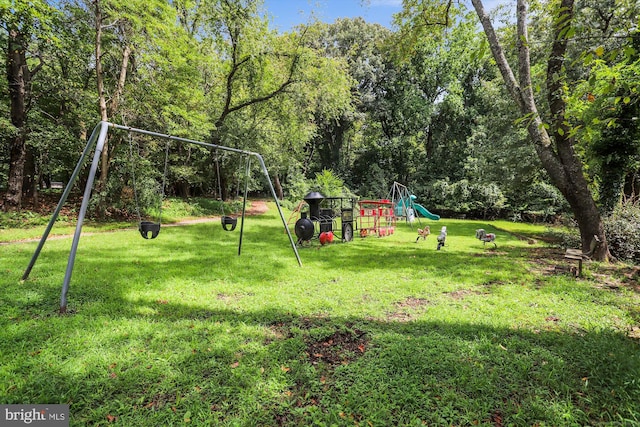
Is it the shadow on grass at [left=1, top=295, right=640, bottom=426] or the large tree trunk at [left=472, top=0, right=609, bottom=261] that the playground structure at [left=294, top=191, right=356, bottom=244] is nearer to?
the shadow on grass at [left=1, top=295, right=640, bottom=426]

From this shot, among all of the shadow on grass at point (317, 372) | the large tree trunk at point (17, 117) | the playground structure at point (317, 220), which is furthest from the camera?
the large tree trunk at point (17, 117)

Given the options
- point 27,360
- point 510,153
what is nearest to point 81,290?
point 27,360

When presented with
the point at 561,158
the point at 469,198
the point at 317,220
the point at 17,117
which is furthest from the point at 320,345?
the point at 469,198

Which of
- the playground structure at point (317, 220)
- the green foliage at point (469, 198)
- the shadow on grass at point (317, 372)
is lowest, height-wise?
the shadow on grass at point (317, 372)

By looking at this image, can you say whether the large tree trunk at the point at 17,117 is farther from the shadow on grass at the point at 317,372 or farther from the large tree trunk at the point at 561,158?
the large tree trunk at the point at 561,158

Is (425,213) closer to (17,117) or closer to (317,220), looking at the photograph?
(317,220)

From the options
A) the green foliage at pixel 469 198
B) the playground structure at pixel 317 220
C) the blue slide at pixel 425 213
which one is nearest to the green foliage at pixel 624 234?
the playground structure at pixel 317 220

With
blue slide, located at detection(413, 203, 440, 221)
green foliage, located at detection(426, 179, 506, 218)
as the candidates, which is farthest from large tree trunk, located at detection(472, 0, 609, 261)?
green foliage, located at detection(426, 179, 506, 218)

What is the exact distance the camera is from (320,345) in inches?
129

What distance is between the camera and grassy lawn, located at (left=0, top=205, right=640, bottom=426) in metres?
2.32

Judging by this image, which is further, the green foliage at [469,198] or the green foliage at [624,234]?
the green foliage at [469,198]

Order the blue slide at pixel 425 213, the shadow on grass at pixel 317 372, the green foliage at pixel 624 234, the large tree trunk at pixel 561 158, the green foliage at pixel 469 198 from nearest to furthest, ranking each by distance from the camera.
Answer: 1. the shadow on grass at pixel 317 372
2. the large tree trunk at pixel 561 158
3. the green foliage at pixel 624 234
4. the blue slide at pixel 425 213
5. the green foliage at pixel 469 198

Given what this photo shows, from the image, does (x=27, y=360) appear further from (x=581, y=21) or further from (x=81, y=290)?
(x=581, y=21)

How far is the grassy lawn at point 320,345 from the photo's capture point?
7.61ft
